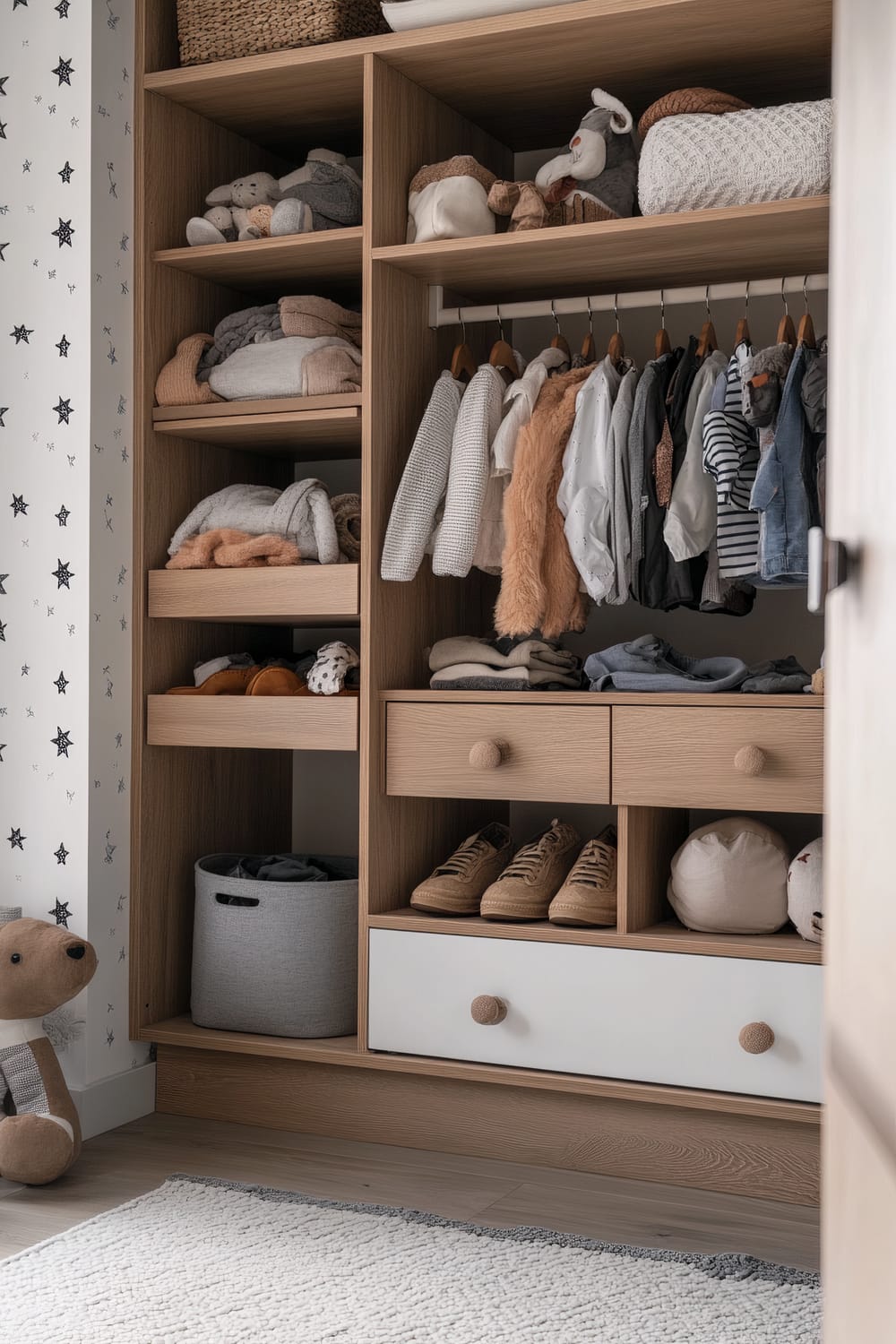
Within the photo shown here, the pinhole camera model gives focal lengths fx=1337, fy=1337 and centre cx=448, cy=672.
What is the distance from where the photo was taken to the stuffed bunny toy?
108 inches

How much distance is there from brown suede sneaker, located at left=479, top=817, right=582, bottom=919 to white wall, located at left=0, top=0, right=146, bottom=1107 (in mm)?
773

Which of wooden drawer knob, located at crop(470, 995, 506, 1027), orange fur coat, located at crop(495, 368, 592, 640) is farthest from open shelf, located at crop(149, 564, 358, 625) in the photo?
wooden drawer knob, located at crop(470, 995, 506, 1027)

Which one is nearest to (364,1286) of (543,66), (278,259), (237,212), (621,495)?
(621,495)

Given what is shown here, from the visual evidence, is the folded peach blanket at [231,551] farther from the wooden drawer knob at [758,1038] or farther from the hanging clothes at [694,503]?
the wooden drawer knob at [758,1038]

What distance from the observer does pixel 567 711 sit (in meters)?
2.42

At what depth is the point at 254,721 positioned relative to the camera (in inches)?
105

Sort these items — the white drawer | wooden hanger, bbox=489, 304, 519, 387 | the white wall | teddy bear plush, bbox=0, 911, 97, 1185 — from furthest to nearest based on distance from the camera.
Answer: wooden hanger, bbox=489, 304, 519, 387 → the white wall → teddy bear plush, bbox=0, 911, 97, 1185 → the white drawer

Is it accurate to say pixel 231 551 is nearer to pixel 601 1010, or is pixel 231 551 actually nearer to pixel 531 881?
pixel 531 881

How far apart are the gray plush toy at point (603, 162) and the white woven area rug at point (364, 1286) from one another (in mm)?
1831

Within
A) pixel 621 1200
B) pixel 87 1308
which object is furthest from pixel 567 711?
pixel 87 1308

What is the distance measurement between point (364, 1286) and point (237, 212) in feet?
6.74

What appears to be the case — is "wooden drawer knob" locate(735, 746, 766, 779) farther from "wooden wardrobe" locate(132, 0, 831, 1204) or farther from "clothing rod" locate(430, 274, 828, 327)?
"clothing rod" locate(430, 274, 828, 327)

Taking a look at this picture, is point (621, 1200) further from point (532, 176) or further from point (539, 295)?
point (532, 176)

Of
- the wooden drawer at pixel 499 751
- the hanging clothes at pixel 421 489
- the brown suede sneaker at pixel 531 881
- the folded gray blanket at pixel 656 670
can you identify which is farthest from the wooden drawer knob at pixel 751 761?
the hanging clothes at pixel 421 489
